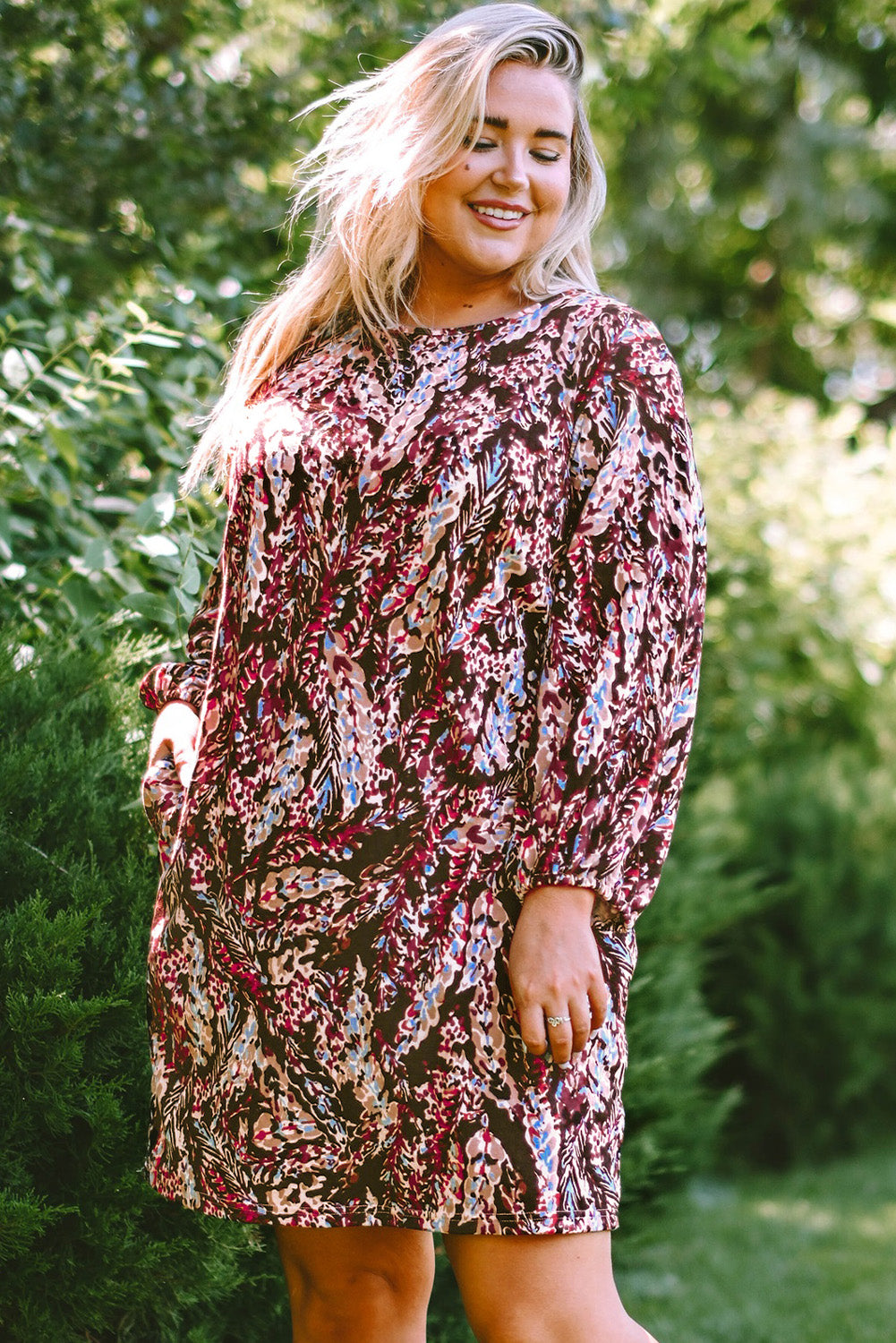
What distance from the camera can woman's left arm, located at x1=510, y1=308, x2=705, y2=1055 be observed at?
1527mm

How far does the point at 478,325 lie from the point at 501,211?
0.52 feet

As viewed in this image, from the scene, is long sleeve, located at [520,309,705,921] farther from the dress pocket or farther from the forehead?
the dress pocket

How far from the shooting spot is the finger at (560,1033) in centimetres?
152

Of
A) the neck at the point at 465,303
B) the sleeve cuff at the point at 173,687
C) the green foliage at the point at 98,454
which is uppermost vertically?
the green foliage at the point at 98,454

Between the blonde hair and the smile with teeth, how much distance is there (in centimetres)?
6

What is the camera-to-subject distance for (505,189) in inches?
71.4

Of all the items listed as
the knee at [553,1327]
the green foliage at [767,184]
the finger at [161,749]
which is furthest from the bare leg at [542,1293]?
the green foliage at [767,184]

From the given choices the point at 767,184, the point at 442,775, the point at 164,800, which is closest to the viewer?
the point at 442,775

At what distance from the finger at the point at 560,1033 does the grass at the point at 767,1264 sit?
65.4 inches

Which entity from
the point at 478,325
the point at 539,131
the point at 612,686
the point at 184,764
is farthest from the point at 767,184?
the point at 612,686

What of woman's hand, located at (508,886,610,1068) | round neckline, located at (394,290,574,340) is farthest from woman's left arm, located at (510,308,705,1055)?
round neckline, located at (394,290,574,340)

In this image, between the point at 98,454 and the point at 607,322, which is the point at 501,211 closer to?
the point at 607,322

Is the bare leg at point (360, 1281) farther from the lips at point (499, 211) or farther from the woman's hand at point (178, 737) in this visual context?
the lips at point (499, 211)

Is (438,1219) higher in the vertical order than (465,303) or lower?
lower
